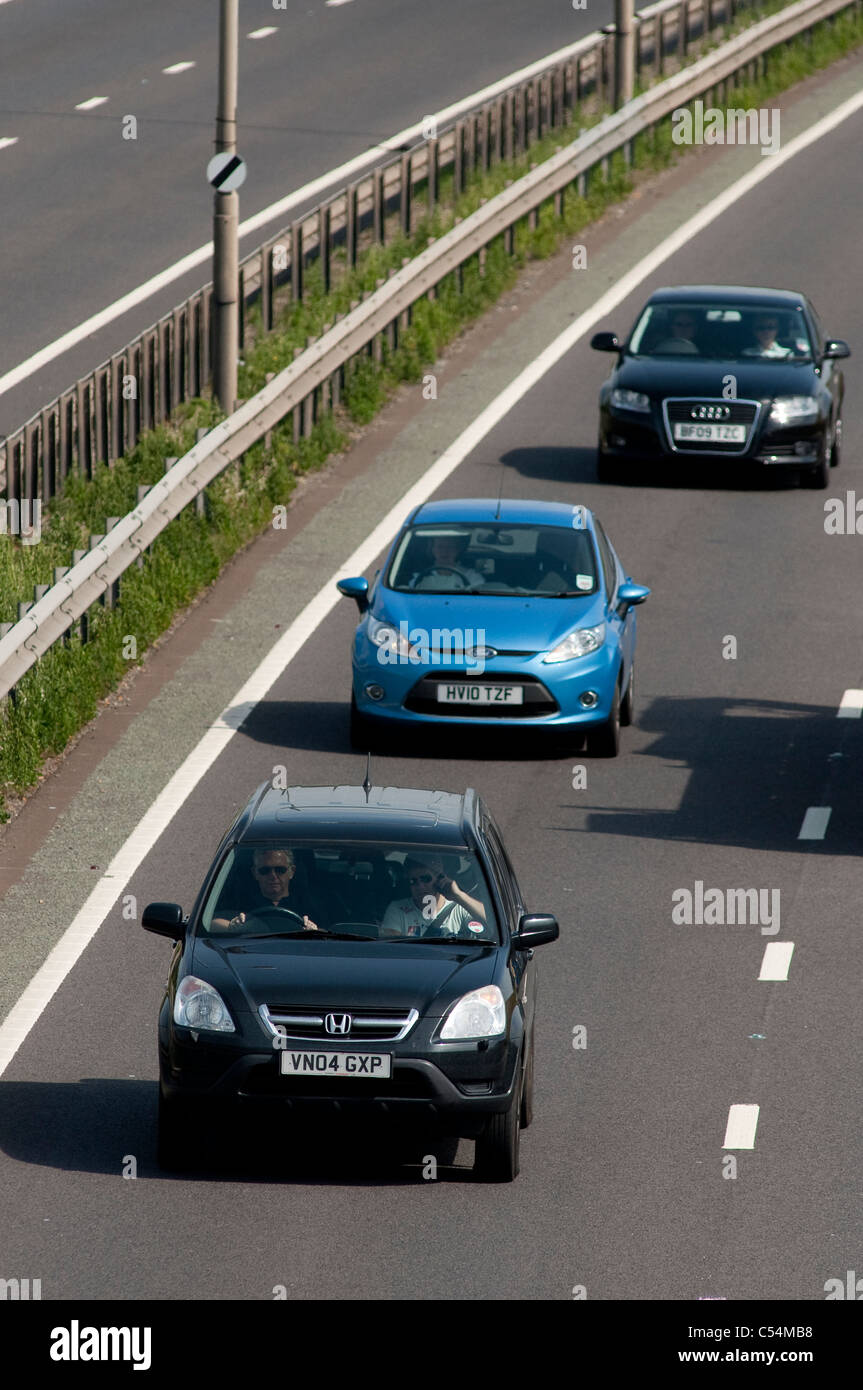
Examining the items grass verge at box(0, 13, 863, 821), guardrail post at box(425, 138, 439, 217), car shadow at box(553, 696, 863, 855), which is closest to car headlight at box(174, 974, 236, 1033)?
grass verge at box(0, 13, 863, 821)

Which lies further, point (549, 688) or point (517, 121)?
point (517, 121)

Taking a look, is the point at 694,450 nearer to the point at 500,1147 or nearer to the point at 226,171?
the point at 226,171

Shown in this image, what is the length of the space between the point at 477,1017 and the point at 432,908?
0.76m

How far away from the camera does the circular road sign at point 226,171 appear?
2398cm

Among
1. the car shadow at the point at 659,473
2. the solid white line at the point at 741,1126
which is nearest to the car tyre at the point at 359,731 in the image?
the solid white line at the point at 741,1126

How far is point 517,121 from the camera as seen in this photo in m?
36.1

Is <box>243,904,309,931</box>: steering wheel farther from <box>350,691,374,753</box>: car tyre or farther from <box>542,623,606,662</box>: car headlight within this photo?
<box>542,623,606,662</box>: car headlight

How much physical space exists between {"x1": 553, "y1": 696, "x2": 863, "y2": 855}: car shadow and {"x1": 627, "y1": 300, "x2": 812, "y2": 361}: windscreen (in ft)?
26.0

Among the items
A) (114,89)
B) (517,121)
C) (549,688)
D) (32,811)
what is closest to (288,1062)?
(32,811)

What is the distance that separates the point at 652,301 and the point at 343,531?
17.9 ft

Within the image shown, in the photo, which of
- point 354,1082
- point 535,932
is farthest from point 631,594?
point 354,1082

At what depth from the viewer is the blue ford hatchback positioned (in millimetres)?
18250

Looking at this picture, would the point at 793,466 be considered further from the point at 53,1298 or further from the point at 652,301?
the point at 53,1298

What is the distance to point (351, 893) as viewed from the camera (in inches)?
452
